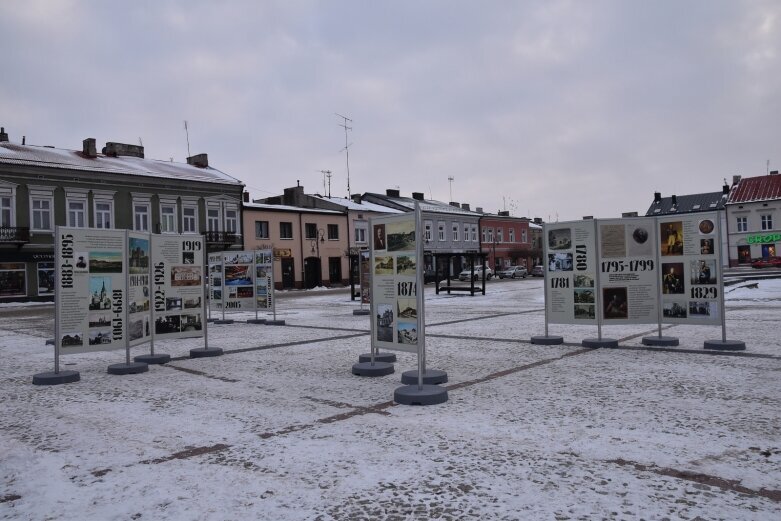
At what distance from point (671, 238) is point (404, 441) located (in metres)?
7.52

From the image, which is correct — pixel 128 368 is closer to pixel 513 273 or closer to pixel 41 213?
pixel 41 213

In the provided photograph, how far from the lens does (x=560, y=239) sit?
1107cm

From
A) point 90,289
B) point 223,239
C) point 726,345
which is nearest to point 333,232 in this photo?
point 223,239

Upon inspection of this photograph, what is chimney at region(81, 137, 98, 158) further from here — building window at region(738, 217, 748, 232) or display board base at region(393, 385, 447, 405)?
building window at region(738, 217, 748, 232)

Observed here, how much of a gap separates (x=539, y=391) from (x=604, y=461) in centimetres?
253

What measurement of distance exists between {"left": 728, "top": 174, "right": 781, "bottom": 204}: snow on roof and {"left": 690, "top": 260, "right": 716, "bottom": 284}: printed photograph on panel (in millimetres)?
58490

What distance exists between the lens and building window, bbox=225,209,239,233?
138 feet

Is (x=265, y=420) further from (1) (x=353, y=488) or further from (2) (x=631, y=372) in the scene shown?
(2) (x=631, y=372)

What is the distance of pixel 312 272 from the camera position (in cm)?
4772

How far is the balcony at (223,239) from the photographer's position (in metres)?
40.5

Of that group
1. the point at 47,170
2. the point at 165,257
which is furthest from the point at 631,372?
the point at 47,170

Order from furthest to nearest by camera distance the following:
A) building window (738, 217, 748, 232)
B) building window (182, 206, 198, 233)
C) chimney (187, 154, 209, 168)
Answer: building window (738, 217, 748, 232) < chimney (187, 154, 209, 168) < building window (182, 206, 198, 233)

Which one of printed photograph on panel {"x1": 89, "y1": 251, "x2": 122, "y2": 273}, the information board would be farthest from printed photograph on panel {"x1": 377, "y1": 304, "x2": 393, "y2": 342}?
printed photograph on panel {"x1": 89, "y1": 251, "x2": 122, "y2": 273}

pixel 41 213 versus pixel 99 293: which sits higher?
pixel 41 213
